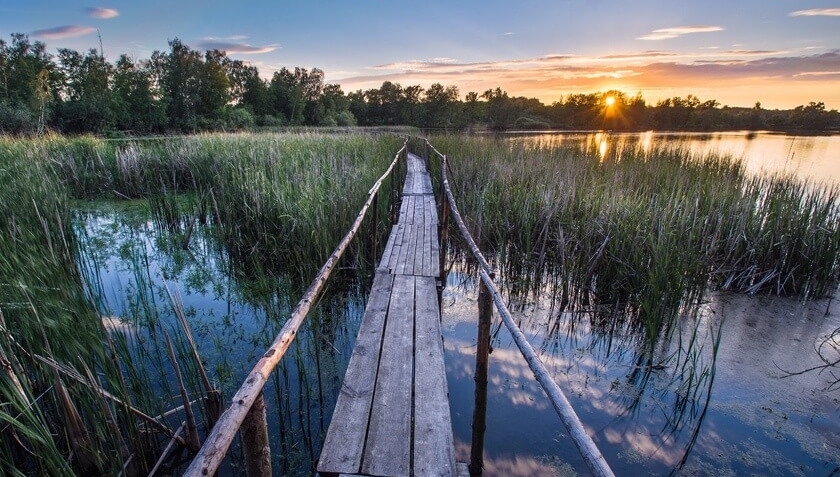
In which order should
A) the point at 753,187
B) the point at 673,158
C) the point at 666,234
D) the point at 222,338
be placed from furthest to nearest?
the point at 673,158 → the point at 753,187 → the point at 666,234 → the point at 222,338

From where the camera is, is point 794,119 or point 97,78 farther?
point 794,119

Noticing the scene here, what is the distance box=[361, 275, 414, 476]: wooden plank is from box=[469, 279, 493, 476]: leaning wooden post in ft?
1.47

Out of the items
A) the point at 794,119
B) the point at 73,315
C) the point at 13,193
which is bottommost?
the point at 73,315

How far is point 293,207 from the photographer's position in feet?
17.5

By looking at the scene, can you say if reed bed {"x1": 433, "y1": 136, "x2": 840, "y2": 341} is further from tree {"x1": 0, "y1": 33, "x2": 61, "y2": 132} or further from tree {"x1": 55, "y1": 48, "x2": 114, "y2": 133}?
tree {"x1": 55, "y1": 48, "x2": 114, "y2": 133}

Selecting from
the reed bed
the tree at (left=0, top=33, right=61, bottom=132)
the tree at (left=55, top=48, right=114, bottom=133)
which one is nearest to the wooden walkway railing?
the reed bed

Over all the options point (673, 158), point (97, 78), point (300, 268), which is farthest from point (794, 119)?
point (97, 78)

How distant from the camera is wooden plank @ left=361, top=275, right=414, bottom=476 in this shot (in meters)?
1.87

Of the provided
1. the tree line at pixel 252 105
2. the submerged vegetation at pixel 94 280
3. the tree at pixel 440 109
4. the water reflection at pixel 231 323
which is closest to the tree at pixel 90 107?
the tree line at pixel 252 105

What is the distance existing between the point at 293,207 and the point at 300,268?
1.15 m

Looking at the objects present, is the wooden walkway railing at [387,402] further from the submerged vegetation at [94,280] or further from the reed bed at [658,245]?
the reed bed at [658,245]

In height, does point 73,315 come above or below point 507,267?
above

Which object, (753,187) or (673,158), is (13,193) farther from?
(673,158)

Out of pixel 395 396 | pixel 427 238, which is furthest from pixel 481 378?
pixel 427 238
